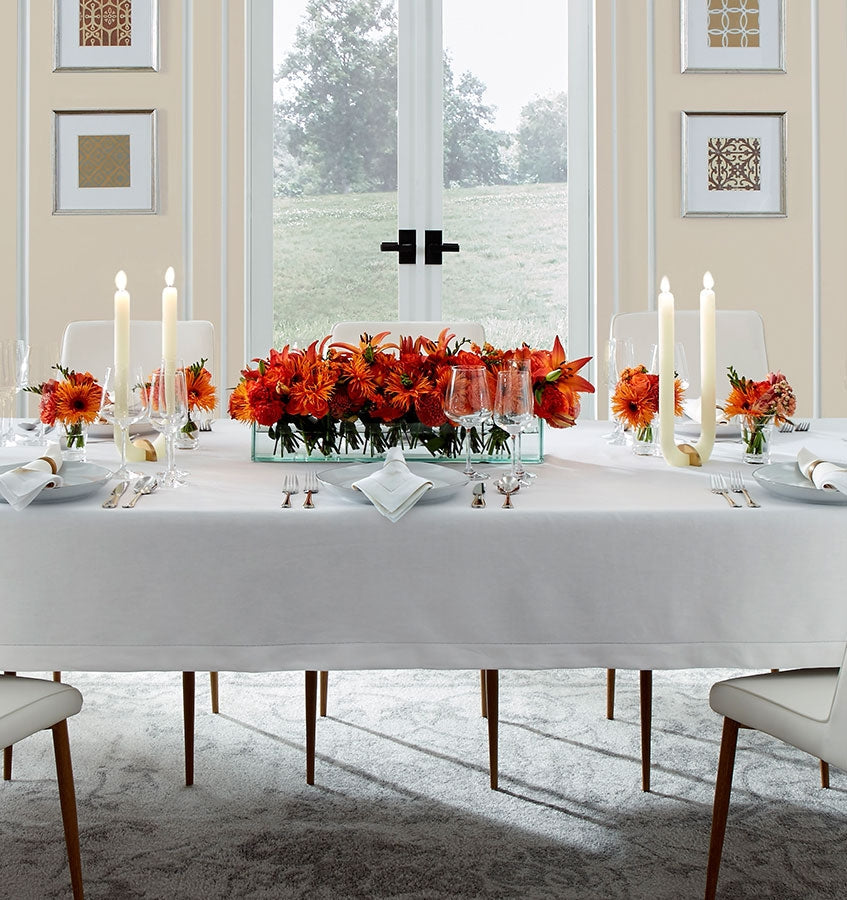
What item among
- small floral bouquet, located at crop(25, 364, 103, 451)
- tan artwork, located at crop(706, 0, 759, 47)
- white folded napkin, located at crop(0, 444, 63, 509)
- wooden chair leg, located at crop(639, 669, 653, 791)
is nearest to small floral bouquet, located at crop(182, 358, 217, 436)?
small floral bouquet, located at crop(25, 364, 103, 451)

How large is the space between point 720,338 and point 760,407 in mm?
1139

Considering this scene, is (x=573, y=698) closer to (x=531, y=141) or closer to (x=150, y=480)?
(x=150, y=480)

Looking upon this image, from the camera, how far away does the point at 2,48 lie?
4000mm

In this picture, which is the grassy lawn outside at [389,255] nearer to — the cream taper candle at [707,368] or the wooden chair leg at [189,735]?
the wooden chair leg at [189,735]

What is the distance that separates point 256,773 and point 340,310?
261 cm

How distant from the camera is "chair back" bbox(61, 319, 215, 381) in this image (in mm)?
2908

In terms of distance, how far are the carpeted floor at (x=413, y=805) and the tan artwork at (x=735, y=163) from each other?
7.77 ft

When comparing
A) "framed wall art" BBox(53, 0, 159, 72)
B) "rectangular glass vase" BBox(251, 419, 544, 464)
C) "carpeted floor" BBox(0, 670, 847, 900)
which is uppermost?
"framed wall art" BBox(53, 0, 159, 72)

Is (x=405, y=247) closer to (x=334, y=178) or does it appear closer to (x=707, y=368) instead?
(x=334, y=178)

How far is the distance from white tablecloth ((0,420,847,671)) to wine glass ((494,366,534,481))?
0.25 m

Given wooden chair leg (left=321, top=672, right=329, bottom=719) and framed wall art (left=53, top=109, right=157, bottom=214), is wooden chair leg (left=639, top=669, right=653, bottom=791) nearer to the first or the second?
wooden chair leg (left=321, top=672, right=329, bottom=719)

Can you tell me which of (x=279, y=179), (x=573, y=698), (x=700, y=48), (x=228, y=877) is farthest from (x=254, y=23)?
(x=228, y=877)

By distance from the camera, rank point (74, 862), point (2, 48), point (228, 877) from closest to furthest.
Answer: point (74, 862) → point (228, 877) → point (2, 48)

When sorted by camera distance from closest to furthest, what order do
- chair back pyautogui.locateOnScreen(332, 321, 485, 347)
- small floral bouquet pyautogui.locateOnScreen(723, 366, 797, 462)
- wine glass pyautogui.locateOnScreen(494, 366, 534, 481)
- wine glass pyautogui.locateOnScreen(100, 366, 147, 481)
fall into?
wine glass pyautogui.locateOnScreen(494, 366, 534, 481) → wine glass pyautogui.locateOnScreen(100, 366, 147, 481) → small floral bouquet pyautogui.locateOnScreen(723, 366, 797, 462) → chair back pyautogui.locateOnScreen(332, 321, 485, 347)
